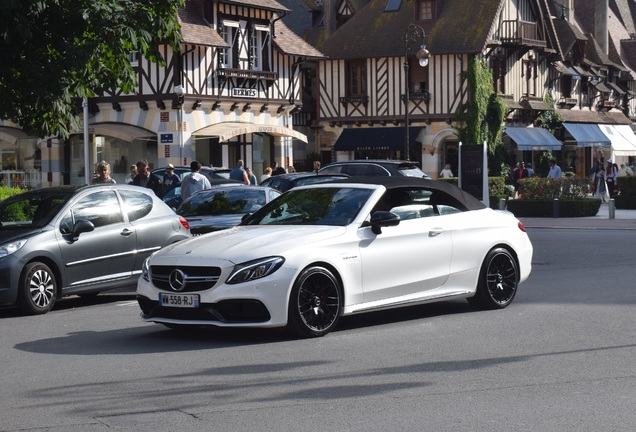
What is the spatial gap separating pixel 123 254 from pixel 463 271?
4.62 metres

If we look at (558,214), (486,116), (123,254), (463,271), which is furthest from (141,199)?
(486,116)

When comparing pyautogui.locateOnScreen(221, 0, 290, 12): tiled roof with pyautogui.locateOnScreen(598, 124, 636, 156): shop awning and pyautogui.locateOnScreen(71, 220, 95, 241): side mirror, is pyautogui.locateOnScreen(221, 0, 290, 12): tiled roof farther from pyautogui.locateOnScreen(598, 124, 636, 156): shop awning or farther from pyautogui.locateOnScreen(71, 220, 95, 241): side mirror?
pyautogui.locateOnScreen(71, 220, 95, 241): side mirror

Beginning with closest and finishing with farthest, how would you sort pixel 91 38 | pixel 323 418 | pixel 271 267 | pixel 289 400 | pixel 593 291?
pixel 323 418 → pixel 289 400 → pixel 271 267 → pixel 593 291 → pixel 91 38

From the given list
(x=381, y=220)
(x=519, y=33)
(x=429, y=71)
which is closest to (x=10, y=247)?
(x=381, y=220)

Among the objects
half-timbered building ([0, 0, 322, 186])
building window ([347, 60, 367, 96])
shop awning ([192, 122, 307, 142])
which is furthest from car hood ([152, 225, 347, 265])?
building window ([347, 60, 367, 96])

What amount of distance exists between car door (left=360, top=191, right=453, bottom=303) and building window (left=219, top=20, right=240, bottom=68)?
104ft

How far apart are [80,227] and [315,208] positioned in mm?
3588

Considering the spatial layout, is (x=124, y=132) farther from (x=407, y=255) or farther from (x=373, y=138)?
(x=407, y=255)

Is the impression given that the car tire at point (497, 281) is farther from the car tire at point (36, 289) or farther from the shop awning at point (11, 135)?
the shop awning at point (11, 135)

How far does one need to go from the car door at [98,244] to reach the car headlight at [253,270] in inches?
166

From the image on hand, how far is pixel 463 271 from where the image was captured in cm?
1243

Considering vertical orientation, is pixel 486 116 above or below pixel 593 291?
above

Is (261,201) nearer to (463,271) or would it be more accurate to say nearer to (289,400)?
(463,271)

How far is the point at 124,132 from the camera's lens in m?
42.6
